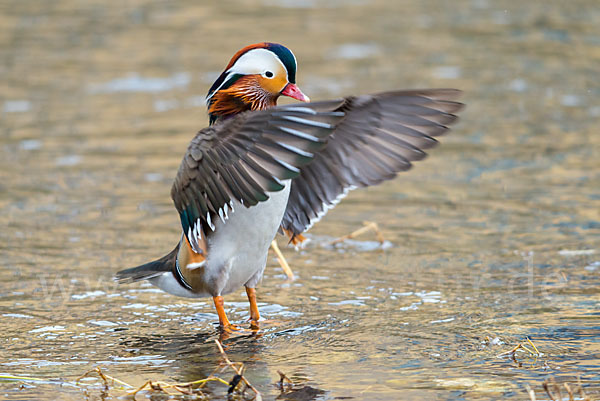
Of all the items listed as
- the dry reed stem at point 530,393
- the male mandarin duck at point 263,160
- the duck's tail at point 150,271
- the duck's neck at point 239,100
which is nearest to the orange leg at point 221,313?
the male mandarin duck at point 263,160

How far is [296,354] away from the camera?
498 cm

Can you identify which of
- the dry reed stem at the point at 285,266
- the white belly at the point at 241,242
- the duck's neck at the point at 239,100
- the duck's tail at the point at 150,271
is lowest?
the dry reed stem at the point at 285,266

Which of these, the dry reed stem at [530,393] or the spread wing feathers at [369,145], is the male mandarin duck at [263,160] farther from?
the dry reed stem at [530,393]

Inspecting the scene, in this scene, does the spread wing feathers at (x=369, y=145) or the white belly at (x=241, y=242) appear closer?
the white belly at (x=241, y=242)

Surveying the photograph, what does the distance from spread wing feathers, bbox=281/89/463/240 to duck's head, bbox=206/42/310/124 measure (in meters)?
0.36

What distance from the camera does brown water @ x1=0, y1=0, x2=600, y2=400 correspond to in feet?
16.0

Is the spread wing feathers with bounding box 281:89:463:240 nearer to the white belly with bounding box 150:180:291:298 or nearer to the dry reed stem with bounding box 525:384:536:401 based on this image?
the white belly with bounding box 150:180:291:298

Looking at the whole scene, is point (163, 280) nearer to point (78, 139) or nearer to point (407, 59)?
point (78, 139)

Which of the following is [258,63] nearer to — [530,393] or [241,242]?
[241,242]

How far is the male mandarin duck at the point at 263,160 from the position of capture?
4.39 meters

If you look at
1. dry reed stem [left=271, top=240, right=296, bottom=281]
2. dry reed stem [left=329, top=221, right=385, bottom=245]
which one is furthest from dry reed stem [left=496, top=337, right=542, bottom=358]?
dry reed stem [left=329, top=221, right=385, bottom=245]

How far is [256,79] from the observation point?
516cm

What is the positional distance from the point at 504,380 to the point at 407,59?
9.28 m

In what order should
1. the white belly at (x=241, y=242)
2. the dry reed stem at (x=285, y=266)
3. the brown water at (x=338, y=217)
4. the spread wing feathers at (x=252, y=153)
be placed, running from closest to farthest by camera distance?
the spread wing feathers at (x=252, y=153)
the brown water at (x=338, y=217)
the white belly at (x=241, y=242)
the dry reed stem at (x=285, y=266)
